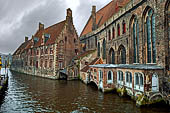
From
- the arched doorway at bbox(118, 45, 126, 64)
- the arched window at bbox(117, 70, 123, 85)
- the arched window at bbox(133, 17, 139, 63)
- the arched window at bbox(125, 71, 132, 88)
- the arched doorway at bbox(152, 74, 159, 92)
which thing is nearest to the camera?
the arched doorway at bbox(152, 74, 159, 92)

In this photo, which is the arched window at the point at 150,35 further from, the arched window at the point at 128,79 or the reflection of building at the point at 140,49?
the arched window at the point at 128,79

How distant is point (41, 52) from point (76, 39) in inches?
371

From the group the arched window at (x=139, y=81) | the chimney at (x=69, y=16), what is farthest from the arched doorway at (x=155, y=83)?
the chimney at (x=69, y=16)

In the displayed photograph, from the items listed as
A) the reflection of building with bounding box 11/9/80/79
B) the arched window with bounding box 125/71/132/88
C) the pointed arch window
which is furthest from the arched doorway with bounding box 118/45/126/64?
the reflection of building with bounding box 11/9/80/79

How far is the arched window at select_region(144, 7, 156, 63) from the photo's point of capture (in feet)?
40.9

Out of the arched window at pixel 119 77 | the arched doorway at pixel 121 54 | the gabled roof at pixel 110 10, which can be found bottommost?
the arched window at pixel 119 77

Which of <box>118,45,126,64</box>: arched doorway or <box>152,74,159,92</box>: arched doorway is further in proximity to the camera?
<box>118,45,126,64</box>: arched doorway

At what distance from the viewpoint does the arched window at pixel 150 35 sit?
40.9 ft

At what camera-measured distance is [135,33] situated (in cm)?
1558

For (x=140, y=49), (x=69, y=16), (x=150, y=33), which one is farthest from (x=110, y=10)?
(x=150, y=33)

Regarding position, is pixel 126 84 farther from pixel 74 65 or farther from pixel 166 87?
pixel 74 65

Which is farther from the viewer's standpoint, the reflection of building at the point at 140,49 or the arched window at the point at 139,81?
the arched window at the point at 139,81

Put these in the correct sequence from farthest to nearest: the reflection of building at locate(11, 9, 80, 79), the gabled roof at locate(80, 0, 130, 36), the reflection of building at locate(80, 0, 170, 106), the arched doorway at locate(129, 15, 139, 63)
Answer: the reflection of building at locate(11, 9, 80, 79) → the gabled roof at locate(80, 0, 130, 36) → the arched doorway at locate(129, 15, 139, 63) → the reflection of building at locate(80, 0, 170, 106)

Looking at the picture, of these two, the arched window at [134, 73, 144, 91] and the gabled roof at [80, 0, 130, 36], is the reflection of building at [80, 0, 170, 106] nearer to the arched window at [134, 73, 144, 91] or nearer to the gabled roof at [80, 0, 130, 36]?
the arched window at [134, 73, 144, 91]
